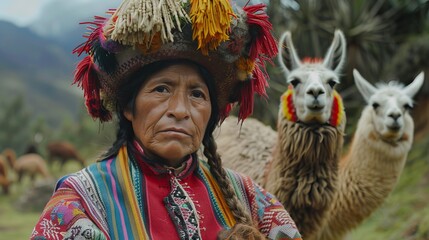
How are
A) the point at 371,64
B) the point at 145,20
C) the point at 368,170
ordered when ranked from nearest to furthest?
the point at 145,20 < the point at 368,170 < the point at 371,64

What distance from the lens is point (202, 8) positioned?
5.74 feet

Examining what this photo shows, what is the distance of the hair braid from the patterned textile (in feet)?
0.08

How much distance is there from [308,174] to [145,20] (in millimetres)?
2609

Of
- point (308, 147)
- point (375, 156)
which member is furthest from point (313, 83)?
point (375, 156)

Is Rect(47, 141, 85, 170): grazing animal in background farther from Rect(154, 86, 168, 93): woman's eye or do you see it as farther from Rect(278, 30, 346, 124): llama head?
Rect(154, 86, 168, 93): woman's eye

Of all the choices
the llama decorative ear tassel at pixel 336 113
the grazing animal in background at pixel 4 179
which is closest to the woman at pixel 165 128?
the llama decorative ear tassel at pixel 336 113

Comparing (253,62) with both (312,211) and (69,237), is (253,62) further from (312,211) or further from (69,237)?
(312,211)

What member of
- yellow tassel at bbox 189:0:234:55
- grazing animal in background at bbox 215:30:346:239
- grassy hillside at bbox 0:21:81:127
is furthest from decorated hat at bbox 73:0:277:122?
grassy hillside at bbox 0:21:81:127

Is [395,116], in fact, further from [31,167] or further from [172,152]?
[31,167]

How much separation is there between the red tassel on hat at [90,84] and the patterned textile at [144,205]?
0.24 metres

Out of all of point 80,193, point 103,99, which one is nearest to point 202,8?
point 103,99

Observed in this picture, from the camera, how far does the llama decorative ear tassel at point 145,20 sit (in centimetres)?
170

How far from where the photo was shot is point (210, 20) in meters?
1.75

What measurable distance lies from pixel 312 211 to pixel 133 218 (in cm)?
249
